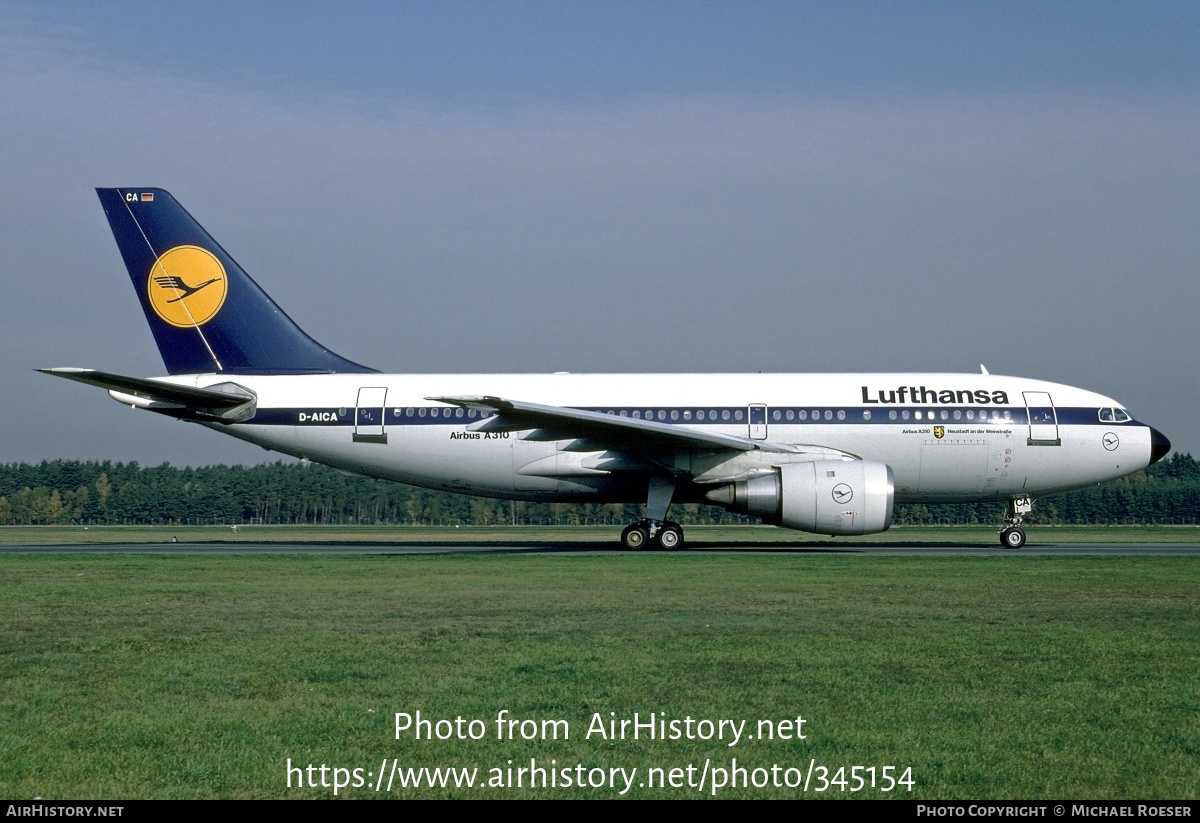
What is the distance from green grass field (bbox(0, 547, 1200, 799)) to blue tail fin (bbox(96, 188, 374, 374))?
1214cm

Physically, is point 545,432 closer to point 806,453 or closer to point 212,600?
point 806,453

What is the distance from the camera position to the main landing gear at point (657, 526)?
25125mm

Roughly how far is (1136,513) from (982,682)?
253 ft

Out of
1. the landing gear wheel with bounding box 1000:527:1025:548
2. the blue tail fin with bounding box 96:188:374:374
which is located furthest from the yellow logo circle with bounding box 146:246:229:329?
the landing gear wheel with bounding box 1000:527:1025:548

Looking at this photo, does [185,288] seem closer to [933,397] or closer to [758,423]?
[758,423]

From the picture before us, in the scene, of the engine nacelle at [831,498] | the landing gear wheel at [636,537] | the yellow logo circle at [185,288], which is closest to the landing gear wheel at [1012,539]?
the engine nacelle at [831,498]

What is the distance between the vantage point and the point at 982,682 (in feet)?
26.6

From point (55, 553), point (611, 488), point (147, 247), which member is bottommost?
point (55, 553)

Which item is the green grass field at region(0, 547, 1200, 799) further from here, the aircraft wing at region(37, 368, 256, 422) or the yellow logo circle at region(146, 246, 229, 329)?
the yellow logo circle at region(146, 246, 229, 329)

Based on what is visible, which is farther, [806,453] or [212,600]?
[806,453]

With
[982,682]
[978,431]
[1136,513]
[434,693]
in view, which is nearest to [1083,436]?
[978,431]

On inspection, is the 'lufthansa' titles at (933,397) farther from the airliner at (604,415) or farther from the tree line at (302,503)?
the tree line at (302,503)

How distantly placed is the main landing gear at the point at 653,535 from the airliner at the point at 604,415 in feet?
0.11

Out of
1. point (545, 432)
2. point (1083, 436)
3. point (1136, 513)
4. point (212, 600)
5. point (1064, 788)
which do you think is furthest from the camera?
point (1136, 513)
